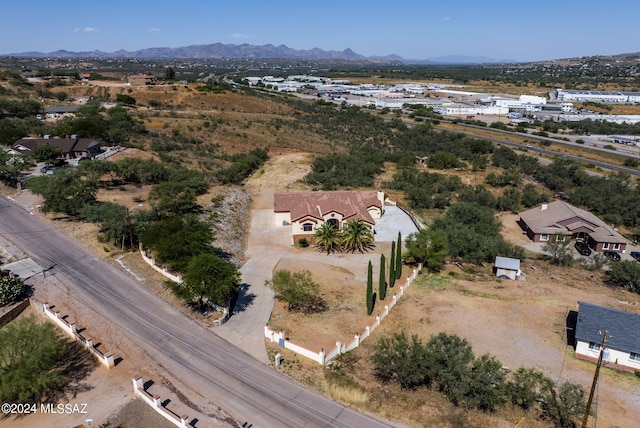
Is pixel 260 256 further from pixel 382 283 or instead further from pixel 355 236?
pixel 382 283

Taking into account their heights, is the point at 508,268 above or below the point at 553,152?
below

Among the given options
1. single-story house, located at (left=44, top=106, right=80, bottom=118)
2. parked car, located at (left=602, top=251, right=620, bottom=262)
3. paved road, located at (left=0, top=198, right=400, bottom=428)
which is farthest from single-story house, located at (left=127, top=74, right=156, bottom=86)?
parked car, located at (left=602, top=251, right=620, bottom=262)

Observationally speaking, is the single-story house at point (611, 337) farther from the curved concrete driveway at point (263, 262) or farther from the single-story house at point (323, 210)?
the single-story house at point (323, 210)

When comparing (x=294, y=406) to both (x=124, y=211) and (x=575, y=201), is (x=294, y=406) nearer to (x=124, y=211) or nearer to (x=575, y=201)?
(x=124, y=211)

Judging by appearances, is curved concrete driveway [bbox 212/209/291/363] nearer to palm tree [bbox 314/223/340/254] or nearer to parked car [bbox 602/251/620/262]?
palm tree [bbox 314/223/340/254]

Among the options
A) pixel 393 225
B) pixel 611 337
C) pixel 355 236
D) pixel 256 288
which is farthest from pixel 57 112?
pixel 611 337

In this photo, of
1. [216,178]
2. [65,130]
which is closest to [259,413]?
[216,178]

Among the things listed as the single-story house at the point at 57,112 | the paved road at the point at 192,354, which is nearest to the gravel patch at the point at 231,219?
the paved road at the point at 192,354
